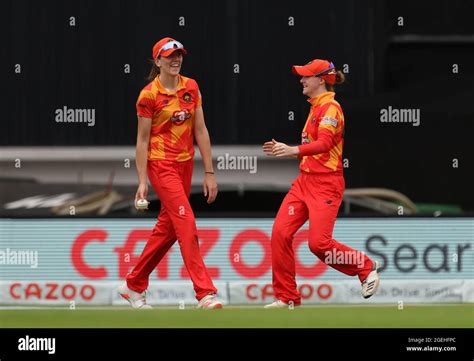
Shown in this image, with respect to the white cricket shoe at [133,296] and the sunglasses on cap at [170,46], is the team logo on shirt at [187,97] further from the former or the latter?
the white cricket shoe at [133,296]

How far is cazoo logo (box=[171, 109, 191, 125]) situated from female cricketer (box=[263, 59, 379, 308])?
32.3 inches

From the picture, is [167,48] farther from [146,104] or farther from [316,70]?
[316,70]

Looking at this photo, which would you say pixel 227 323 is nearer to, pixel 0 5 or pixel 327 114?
pixel 327 114

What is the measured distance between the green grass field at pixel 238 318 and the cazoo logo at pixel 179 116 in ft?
4.11

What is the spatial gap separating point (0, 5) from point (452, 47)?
4177 mm

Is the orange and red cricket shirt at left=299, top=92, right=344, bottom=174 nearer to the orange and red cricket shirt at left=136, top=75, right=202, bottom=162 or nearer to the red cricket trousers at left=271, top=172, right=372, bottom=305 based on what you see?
the red cricket trousers at left=271, top=172, right=372, bottom=305

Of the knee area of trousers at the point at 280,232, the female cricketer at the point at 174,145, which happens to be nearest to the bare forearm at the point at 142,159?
the female cricketer at the point at 174,145

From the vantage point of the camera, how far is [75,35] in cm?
1467

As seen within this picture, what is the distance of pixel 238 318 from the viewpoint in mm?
10422

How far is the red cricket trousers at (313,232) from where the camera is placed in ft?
35.7

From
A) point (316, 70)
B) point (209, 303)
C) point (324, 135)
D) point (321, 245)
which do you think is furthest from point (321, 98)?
point (209, 303)

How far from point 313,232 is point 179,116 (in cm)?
121

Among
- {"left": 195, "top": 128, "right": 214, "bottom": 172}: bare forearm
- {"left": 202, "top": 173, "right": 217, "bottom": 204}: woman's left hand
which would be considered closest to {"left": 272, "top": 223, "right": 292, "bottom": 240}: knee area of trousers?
{"left": 202, "top": 173, "right": 217, "bottom": 204}: woman's left hand

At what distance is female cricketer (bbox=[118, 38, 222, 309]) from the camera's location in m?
10.6
